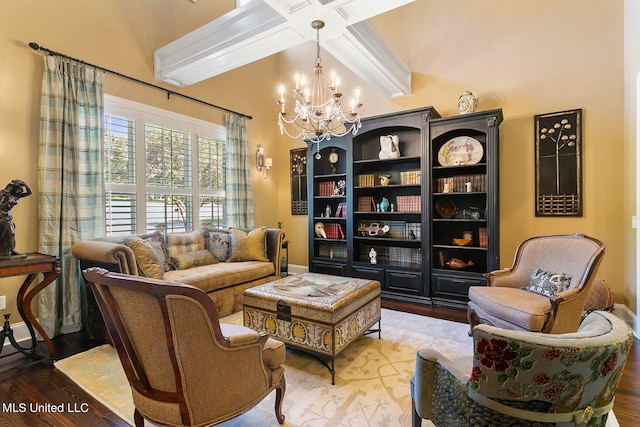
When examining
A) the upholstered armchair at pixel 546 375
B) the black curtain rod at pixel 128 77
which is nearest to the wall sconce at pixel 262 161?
the black curtain rod at pixel 128 77

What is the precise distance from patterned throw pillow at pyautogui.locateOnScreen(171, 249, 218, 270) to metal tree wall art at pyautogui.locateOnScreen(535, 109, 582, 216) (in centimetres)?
416

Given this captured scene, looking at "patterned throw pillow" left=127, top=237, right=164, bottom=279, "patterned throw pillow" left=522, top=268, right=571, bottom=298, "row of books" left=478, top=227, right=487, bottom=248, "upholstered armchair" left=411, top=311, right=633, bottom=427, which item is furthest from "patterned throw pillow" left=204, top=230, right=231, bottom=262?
"upholstered armchair" left=411, top=311, right=633, bottom=427

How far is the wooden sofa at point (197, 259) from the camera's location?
284 cm

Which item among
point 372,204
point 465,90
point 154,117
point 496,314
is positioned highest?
point 465,90

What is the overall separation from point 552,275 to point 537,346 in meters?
2.24

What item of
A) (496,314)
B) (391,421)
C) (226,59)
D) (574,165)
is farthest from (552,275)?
(226,59)

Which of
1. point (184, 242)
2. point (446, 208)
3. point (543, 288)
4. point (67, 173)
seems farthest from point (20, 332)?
point (446, 208)

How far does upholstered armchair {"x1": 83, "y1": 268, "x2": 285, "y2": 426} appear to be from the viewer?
1.23m

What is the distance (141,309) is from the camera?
1.26m

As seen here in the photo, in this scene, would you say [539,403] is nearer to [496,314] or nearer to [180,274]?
[496,314]

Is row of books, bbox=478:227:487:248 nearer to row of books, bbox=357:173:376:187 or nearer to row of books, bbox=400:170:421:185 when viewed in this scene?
row of books, bbox=400:170:421:185

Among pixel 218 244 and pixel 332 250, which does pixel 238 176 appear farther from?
pixel 332 250

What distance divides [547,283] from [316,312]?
202 cm

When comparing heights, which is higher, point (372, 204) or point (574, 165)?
point (574, 165)
